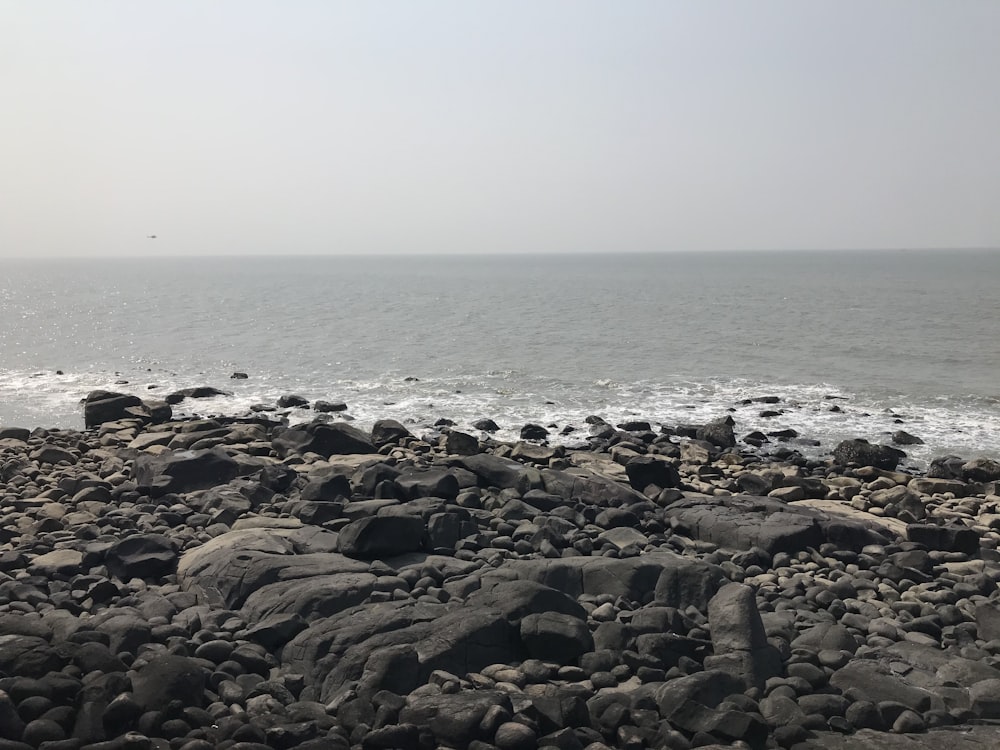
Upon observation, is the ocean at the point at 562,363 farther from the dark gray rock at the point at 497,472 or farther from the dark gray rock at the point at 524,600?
the dark gray rock at the point at 524,600

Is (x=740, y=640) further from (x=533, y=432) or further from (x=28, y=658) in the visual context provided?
(x=533, y=432)

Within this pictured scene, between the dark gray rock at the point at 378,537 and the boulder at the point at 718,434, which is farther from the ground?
the dark gray rock at the point at 378,537

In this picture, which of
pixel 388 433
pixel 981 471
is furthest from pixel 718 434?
pixel 388 433

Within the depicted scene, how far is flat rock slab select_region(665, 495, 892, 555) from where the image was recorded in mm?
14164

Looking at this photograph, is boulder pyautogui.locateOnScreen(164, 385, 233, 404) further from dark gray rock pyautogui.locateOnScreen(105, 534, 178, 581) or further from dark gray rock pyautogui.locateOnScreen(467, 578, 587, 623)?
dark gray rock pyautogui.locateOnScreen(467, 578, 587, 623)

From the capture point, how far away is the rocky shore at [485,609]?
8.28m

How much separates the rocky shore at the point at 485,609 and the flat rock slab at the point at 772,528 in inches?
1.6

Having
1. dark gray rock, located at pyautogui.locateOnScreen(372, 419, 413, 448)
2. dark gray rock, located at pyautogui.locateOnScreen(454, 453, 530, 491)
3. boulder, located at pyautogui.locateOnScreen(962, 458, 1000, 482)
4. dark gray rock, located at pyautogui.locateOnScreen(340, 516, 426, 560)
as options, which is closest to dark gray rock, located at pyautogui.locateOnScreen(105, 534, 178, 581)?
dark gray rock, located at pyautogui.locateOnScreen(340, 516, 426, 560)

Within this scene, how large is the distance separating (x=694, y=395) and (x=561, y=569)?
23.4m

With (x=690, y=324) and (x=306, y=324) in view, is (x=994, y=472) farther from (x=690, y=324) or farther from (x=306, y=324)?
(x=306, y=324)

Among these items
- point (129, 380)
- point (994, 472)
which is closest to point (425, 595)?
point (994, 472)

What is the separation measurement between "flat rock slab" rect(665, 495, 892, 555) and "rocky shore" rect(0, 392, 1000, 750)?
41mm

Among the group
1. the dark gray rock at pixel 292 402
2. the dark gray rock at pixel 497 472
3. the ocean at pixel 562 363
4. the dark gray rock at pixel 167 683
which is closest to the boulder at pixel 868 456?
the ocean at pixel 562 363

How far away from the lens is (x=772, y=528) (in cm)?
1435
